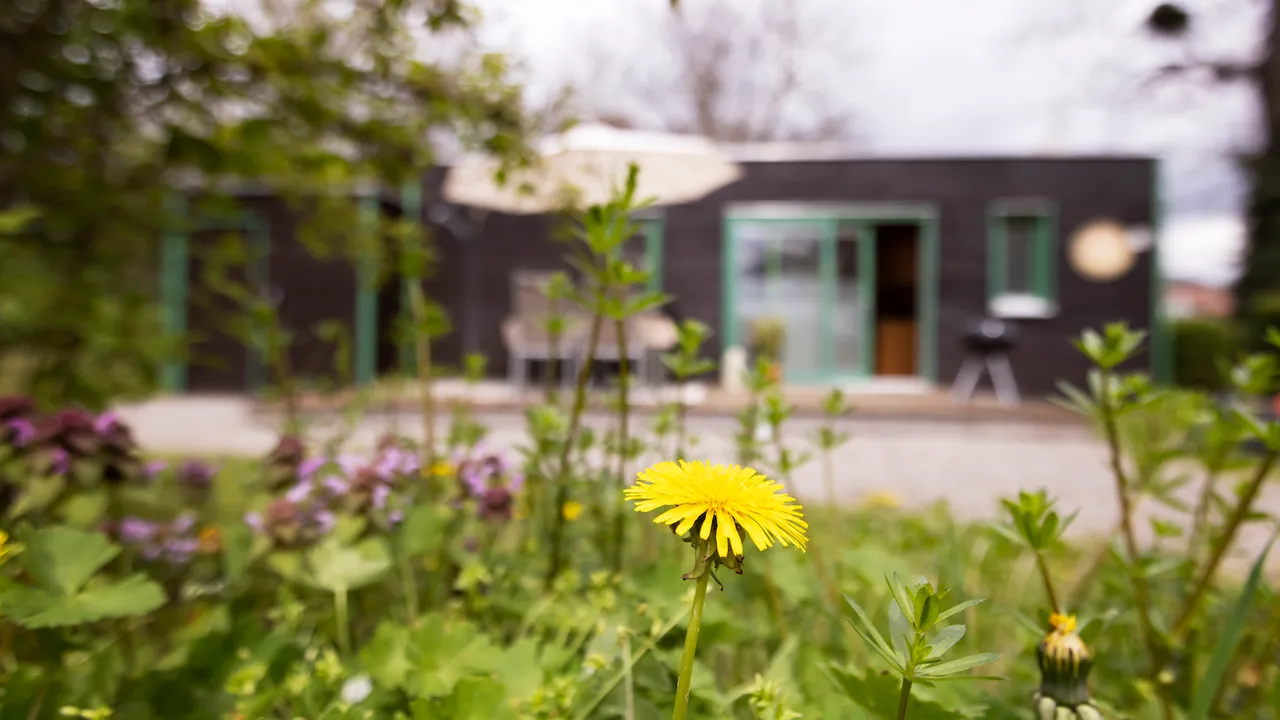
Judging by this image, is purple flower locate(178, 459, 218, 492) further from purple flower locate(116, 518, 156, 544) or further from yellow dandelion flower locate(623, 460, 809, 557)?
yellow dandelion flower locate(623, 460, 809, 557)

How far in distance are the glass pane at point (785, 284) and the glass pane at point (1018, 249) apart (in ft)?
7.53

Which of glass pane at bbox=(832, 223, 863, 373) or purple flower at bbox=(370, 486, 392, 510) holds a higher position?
glass pane at bbox=(832, 223, 863, 373)

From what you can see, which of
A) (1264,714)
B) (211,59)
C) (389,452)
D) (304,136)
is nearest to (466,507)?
(389,452)

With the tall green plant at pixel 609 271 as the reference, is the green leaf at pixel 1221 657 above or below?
below

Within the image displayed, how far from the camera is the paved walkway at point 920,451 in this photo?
3541mm

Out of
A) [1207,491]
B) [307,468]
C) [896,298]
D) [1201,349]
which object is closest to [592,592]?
[307,468]

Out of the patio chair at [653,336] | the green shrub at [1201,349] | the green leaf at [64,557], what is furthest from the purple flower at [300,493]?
the green shrub at [1201,349]

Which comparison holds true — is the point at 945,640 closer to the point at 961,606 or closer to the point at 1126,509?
the point at 961,606

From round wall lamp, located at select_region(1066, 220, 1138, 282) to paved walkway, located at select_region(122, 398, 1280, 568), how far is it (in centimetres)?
336

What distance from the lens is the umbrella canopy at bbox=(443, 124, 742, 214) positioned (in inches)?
72.0

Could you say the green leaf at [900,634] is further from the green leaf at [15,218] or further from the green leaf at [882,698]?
the green leaf at [15,218]

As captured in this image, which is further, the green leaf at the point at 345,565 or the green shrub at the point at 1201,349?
the green shrub at the point at 1201,349

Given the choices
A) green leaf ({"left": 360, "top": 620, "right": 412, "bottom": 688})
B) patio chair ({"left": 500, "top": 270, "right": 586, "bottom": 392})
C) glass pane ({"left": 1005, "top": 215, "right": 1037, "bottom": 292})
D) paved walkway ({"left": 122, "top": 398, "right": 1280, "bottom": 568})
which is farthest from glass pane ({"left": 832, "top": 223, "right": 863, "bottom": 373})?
green leaf ({"left": 360, "top": 620, "right": 412, "bottom": 688})

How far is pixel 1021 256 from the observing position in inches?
368
